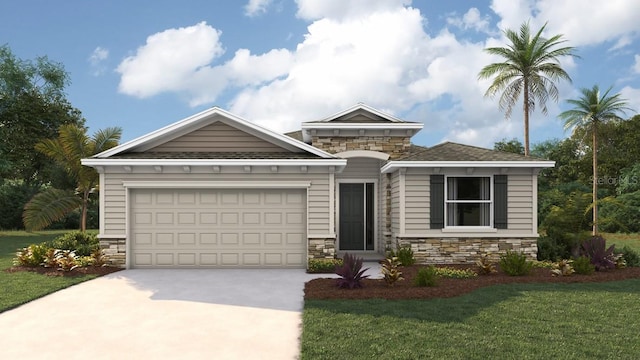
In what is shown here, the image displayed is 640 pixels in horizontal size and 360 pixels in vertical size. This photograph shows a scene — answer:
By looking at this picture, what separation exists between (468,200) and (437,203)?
3.19 feet

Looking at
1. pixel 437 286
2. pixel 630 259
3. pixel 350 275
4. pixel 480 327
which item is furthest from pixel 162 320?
pixel 630 259

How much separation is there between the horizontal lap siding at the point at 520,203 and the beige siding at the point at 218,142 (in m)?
6.72

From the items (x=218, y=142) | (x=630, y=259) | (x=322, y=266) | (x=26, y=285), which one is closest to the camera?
(x=26, y=285)

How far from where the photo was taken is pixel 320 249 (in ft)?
39.9

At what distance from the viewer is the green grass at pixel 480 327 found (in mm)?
5730

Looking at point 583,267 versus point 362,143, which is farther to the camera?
point 362,143

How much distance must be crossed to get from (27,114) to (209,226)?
24.3m

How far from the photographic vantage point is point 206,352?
5.78 metres

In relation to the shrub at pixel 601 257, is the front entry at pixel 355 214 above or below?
above

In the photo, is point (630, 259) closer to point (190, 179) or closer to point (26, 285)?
point (190, 179)

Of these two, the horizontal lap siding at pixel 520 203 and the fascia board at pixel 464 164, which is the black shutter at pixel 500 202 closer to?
the horizontal lap siding at pixel 520 203

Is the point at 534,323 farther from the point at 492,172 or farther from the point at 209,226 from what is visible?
the point at 209,226

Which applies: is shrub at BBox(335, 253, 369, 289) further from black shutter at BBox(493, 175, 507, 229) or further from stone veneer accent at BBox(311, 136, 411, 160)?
stone veneer accent at BBox(311, 136, 411, 160)

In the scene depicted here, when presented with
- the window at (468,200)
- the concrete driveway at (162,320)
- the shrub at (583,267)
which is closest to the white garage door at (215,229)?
the concrete driveway at (162,320)
